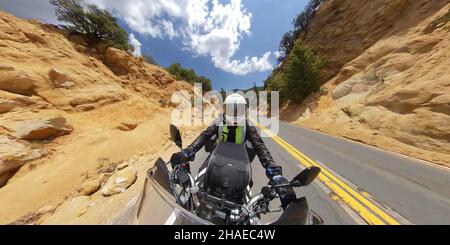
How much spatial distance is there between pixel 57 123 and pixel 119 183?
6.74 m

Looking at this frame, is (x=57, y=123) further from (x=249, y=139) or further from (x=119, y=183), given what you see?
(x=249, y=139)

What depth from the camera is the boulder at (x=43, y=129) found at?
22.5ft

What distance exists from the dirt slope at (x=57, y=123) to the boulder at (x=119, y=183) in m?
0.49

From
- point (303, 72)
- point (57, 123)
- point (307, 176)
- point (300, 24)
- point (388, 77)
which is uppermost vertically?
point (300, 24)

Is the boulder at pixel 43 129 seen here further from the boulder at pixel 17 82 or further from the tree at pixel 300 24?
the tree at pixel 300 24

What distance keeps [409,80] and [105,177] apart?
16772mm

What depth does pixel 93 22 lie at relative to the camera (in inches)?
659

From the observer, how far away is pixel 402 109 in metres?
10.1

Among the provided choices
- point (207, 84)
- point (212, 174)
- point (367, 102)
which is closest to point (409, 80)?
point (367, 102)

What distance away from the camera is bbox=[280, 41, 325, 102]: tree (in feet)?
72.2

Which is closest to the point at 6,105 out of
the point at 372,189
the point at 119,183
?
the point at 119,183

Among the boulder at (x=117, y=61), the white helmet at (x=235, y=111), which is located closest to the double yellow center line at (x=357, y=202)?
the white helmet at (x=235, y=111)

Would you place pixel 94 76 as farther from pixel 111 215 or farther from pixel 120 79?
pixel 111 215

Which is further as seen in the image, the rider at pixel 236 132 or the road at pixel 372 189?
the road at pixel 372 189
